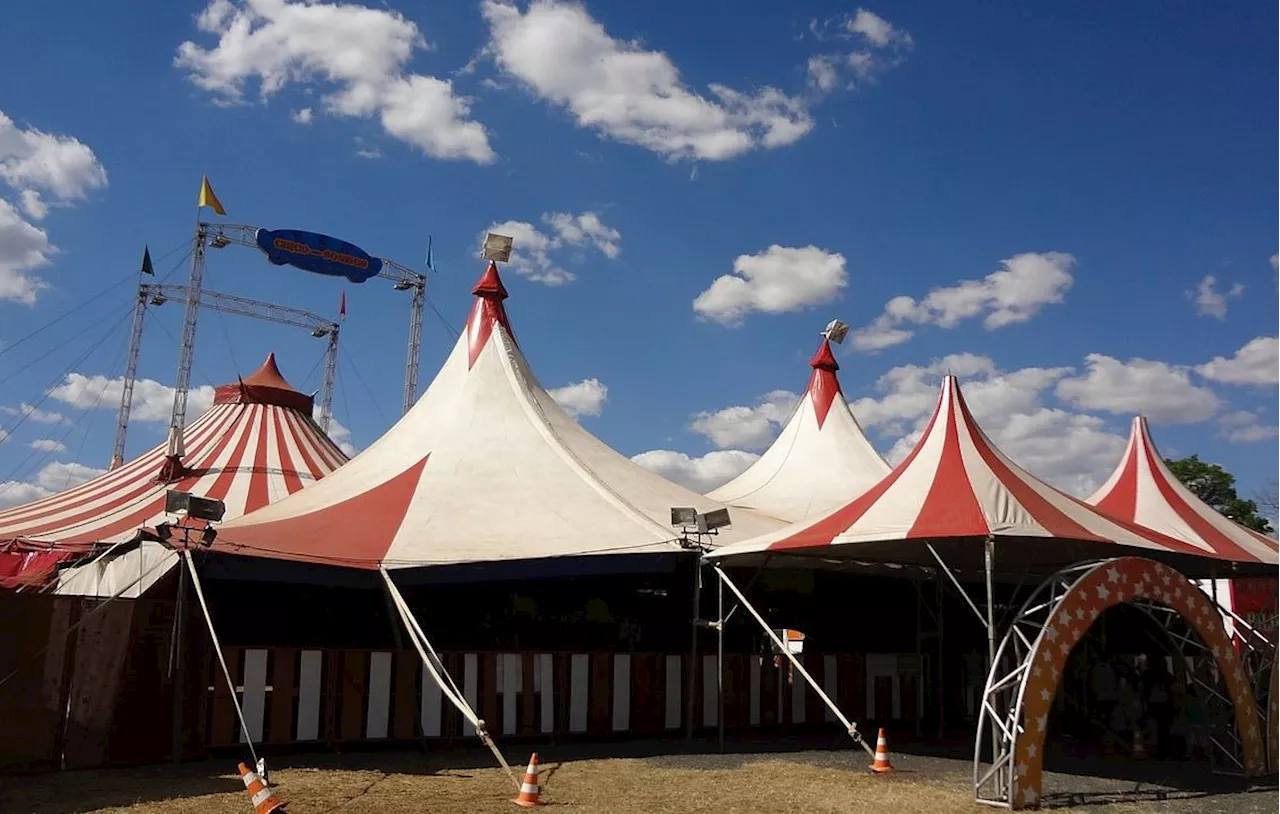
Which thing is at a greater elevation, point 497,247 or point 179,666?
point 497,247

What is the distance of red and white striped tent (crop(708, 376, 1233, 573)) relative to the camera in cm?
759

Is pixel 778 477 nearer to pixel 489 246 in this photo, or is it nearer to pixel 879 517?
pixel 489 246

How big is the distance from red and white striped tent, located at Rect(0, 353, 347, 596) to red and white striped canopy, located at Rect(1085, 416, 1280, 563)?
11.4 meters

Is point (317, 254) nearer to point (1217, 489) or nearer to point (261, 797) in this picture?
point (261, 797)

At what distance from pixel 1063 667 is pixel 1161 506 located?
8788mm

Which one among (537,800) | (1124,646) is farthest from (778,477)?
(537,800)

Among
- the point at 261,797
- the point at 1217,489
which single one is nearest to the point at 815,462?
the point at 261,797

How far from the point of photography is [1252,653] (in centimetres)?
1023

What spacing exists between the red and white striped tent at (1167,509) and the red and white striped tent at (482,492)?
6.01 meters

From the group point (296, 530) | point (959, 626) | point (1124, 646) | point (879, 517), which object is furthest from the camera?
point (1124, 646)

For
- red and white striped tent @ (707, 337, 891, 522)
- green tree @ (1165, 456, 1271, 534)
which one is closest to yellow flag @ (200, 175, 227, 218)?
red and white striped tent @ (707, 337, 891, 522)

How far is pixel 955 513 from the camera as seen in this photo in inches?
303

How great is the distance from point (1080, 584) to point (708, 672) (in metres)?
4.19

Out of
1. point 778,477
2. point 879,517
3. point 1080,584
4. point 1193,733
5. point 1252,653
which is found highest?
point 778,477
